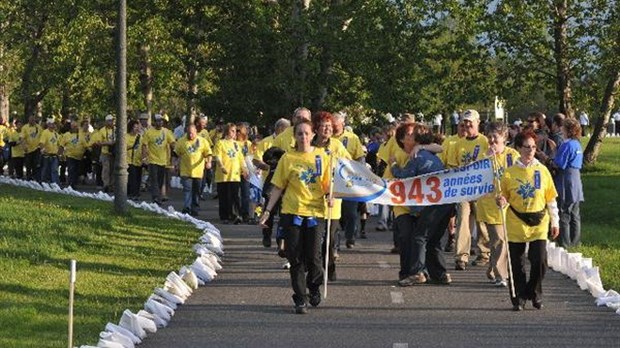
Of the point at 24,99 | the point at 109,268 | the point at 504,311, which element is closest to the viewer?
the point at 504,311

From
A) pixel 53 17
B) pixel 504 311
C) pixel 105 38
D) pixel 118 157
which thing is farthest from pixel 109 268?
pixel 53 17

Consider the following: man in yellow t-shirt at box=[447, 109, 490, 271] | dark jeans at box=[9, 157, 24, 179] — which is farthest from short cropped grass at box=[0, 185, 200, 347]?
dark jeans at box=[9, 157, 24, 179]

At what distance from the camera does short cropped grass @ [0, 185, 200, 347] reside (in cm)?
1232

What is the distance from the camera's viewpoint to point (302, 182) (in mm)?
13859

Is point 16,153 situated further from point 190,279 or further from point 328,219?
point 328,219

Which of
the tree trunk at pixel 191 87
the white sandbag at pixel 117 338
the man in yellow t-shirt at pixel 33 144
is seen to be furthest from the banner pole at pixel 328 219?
the tree trunk at pixel 191 87

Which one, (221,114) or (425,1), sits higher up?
(425,1)

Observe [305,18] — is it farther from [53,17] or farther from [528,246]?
[528,246]

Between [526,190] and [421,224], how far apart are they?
2.08 meters

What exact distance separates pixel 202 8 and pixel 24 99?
13.9 m

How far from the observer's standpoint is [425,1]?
3722 cm

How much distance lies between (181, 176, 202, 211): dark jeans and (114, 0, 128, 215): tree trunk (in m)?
2.19

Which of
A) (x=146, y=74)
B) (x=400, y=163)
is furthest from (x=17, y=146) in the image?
(x=400, y=163)

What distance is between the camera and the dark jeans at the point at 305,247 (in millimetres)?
13789
